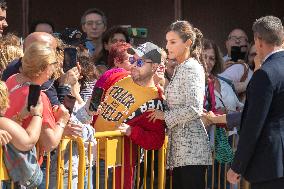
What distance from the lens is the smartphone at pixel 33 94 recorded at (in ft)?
16.2

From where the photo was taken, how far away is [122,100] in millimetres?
6207

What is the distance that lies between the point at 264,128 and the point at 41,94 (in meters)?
1.63

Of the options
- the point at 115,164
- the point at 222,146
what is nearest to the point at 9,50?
the point at 115,164

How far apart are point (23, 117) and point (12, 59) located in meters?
1.38

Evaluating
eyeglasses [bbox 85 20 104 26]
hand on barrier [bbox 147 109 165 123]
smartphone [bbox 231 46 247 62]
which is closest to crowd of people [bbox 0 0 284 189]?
hand on barrier [bbox 147 109 165 123]

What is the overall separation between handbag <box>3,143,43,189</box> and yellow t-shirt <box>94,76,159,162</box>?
47.1 inches

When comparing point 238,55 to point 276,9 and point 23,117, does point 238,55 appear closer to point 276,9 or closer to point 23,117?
point 276,9

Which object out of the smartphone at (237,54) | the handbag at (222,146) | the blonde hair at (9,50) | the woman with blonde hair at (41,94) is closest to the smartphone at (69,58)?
the woman with blonde hair at (41,94)

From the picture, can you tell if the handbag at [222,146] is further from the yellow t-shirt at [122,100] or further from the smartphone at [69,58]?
the smartphone at [69,58]

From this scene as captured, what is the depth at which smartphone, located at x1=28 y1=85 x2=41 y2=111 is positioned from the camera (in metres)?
4.95

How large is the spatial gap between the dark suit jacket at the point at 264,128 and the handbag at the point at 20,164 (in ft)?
4.92

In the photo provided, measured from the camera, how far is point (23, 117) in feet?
16.6

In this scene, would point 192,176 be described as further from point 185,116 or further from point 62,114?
point 62,114

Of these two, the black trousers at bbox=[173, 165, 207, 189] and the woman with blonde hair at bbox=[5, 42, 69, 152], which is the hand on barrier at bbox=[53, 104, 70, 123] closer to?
the woman with blonde hair at bbox=[5, 42, 69, 152]
